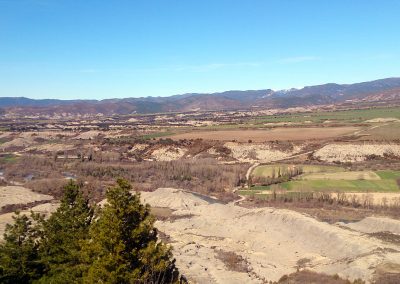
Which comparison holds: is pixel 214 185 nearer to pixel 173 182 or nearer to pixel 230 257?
pixel 173 182

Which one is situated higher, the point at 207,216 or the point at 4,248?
the point at 4,248

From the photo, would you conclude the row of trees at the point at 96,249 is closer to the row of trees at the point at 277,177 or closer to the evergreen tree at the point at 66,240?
the evergreen tree at the point at 66,240

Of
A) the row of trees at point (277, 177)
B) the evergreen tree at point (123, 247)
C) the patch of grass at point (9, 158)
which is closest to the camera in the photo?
the evergreen tree at point (123, 247)

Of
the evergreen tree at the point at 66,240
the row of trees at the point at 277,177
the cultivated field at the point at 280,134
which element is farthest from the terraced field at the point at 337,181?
the evergreen tree at the point at 66,240

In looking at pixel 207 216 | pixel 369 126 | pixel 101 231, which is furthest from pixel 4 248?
pixel 369 126

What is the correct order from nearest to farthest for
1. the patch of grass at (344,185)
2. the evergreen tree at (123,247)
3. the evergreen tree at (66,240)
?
the evergreen tree at (123,247)
the evergreen tree at (66,240)
the patch of grass at (344,185)

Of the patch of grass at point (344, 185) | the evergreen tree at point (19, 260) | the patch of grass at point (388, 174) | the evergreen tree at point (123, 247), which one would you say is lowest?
the patch of grass at point (344, 185)

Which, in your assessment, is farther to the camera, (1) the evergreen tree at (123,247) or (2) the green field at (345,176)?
(2) the green field at (345,176)

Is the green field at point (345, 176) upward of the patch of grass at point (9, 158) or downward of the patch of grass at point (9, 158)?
upward

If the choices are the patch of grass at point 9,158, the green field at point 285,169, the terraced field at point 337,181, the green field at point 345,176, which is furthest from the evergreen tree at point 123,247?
the patch of grass at point 9,158
